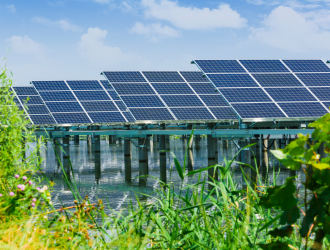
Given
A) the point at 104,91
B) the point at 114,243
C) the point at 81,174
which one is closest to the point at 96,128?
the point at 104,91

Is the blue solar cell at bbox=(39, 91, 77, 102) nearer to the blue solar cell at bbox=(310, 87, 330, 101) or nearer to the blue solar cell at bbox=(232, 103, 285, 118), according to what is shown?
the blue solar cell at bbox=(232, 103, 285, 118)

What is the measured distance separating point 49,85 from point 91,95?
3876 mm

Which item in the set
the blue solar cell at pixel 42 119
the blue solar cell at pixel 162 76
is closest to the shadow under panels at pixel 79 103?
the blue solar cell at pixel 42 119

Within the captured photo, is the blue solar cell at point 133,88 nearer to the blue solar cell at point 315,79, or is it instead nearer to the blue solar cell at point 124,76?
the blue solar cell at point 124,76

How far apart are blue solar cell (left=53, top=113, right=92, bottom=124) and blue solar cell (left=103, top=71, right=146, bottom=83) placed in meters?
3.70

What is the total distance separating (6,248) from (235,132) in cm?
1620

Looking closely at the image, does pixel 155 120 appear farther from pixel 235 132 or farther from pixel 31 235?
pixel 31 235

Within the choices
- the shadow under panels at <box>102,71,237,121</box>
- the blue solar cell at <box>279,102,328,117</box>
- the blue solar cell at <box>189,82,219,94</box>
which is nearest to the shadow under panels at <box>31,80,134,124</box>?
the shadow under panels at <box>102,71,237,121</box>

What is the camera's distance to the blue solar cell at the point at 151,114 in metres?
21.4

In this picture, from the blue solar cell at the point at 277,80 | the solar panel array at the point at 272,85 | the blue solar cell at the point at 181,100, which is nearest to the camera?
the solar panel array at the point at 272,85

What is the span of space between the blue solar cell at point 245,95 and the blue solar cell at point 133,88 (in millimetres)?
5898

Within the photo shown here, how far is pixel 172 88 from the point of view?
2498 centimetres

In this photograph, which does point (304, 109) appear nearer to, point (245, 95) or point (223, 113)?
point (245, 95)

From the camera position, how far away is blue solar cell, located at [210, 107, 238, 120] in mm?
21781
